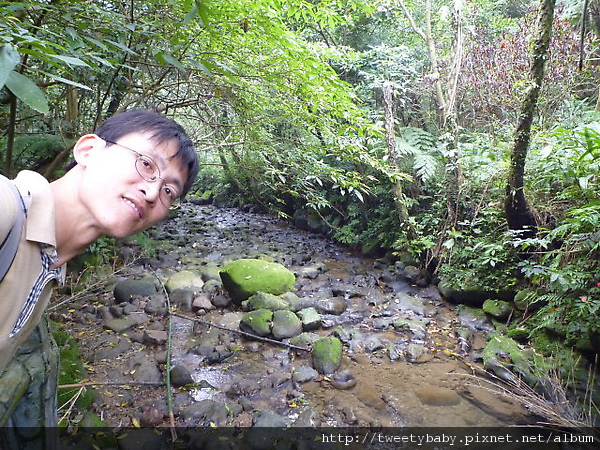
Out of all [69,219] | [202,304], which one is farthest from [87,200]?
[202,304]

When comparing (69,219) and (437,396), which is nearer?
(69,219)

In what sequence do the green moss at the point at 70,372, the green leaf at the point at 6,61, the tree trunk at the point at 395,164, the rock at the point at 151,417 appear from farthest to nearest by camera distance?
the tree trunk at the point at 395,164 < the rock at the point at 151,417 < the green moss at the point at 70,372 < the green leaf at the point at 6,61

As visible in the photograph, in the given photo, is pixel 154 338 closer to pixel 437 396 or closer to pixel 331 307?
pixel 331 307

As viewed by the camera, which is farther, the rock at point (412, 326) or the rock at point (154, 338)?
the rock at point (412, 326)

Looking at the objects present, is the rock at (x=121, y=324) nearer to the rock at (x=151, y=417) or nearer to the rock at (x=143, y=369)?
the rock at (x=143, y=369)

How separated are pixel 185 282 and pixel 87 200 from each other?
17.3ft

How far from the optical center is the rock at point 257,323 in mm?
4566

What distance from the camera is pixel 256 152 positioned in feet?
14.9

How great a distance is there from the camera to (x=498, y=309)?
16.1 feet

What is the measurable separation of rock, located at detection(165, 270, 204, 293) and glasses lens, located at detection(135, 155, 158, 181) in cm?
491

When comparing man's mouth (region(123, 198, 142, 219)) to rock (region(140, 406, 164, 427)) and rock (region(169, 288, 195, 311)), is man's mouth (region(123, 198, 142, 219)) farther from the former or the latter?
rock (region(169, 288, 195, 311))

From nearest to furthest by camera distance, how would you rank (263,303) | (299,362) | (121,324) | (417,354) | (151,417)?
1. (151,417)
2. (299,362)
3. (417,354)
4. (121,324)
5. (263,303)

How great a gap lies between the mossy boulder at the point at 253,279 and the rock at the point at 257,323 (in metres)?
0.69

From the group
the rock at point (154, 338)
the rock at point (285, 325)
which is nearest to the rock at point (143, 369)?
the rock at point (154, 338)
